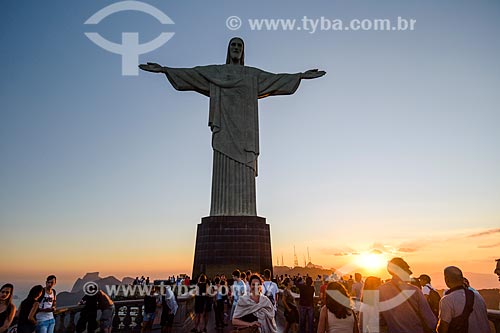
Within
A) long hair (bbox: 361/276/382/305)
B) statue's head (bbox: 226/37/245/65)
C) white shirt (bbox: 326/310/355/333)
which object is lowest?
white shirt (bbox: 326/310/355/333)

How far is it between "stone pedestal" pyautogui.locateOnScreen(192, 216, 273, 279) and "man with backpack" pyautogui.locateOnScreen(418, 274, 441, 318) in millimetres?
9558

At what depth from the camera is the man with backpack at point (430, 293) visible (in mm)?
6336

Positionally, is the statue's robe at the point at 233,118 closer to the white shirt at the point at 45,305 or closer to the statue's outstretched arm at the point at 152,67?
the statue's outstretched arm at the point at 152,67

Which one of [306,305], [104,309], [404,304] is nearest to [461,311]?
[404,304]

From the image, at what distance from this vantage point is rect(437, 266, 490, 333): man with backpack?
3.72 meters

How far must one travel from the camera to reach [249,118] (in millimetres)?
18297

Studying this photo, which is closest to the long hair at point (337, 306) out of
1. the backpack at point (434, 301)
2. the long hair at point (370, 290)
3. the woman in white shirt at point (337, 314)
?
the woman in white shirt at point (337, 314)

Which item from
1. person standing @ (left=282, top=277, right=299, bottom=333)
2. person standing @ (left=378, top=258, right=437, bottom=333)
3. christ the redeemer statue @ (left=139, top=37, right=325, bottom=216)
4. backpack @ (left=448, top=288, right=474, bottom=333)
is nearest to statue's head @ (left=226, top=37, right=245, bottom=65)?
christ the redeemer statue @ (left=139, top=37, right=325, bottom=216)

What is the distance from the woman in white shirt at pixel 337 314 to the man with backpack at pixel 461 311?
0.87 meters

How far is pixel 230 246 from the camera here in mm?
15891

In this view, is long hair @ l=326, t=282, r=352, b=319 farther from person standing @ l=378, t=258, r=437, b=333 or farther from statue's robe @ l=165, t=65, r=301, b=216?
statue's robe @ l=165, t=65, r=301, b=216

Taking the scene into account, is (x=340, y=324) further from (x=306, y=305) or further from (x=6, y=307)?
(x=6, y=307)

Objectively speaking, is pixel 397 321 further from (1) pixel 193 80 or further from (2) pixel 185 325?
(1) pixel 193 80

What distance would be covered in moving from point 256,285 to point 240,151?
43.4ft
